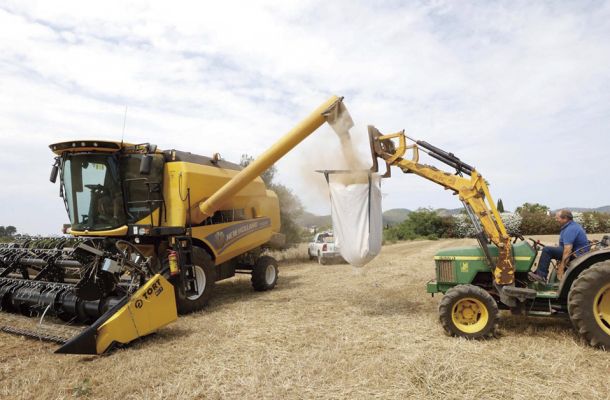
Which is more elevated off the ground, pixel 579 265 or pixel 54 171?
pixel 54 171

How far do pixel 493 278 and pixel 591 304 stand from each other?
1163mm

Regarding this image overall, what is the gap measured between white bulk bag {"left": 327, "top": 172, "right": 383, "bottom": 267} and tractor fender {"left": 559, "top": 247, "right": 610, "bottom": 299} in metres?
2.45

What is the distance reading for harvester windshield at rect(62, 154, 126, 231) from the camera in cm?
720

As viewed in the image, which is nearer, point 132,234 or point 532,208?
point 132,234

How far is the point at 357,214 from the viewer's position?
630cm

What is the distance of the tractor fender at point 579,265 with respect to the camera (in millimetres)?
4848

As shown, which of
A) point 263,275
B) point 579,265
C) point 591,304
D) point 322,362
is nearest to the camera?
point 322,362

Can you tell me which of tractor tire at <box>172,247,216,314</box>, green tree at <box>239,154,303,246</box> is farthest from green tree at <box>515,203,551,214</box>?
tractor tire at <box>172,247,216,314</box>

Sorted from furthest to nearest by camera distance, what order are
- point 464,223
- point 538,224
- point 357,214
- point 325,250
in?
point 464,223
point 538,224
point 325,250
point 357,214

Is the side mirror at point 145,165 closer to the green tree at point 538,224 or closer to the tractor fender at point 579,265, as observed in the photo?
the tractor fender at point 579,265

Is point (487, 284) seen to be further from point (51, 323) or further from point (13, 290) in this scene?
point (13, 290)

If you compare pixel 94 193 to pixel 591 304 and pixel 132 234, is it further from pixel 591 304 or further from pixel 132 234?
pixel 591 304

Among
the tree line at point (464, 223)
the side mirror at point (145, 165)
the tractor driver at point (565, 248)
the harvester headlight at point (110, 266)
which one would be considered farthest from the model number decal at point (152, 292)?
the tree line at point (464, 223)

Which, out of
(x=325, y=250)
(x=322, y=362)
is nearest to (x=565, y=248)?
(x=322, y=362)
